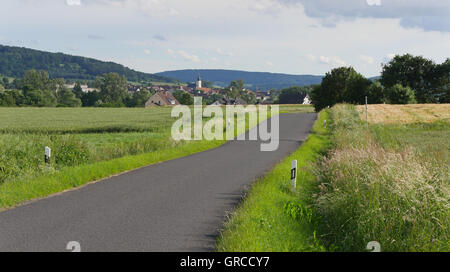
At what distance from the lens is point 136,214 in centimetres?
844

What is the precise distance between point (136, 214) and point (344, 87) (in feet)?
247

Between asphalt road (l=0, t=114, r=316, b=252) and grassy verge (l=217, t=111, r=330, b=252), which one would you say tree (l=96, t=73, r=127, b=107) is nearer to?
asphalt road (l=0, t=114, r=316, b=252)

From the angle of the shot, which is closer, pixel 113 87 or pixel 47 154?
pixel 47 154

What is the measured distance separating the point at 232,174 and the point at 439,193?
7.47 meters

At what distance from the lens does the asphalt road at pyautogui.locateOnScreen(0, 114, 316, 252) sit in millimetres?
6602

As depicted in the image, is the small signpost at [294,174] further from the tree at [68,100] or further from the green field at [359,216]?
the tree at [68,100]

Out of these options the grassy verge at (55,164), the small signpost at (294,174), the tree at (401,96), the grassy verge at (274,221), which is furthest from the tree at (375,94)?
the small signpost at (294,174)

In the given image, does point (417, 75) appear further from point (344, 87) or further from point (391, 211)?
point (391, 211)

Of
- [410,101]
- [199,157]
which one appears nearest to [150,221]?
[199,157]

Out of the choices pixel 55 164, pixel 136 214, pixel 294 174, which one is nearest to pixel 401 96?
pixel 294 174

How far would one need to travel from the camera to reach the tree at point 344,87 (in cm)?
7838

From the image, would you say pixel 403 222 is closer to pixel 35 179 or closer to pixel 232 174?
pixel 232 174

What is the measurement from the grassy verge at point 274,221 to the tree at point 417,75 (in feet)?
261

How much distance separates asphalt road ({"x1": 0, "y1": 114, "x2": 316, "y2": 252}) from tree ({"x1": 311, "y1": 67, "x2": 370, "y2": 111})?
224 feet
